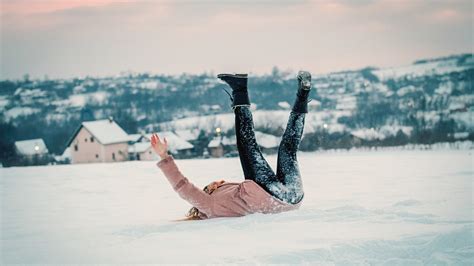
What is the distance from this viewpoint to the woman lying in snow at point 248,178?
376 cm

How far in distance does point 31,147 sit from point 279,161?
54.0 meters

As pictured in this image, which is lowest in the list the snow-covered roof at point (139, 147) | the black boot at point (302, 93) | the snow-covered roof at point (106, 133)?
the snow-covered roof at point (139, 147)

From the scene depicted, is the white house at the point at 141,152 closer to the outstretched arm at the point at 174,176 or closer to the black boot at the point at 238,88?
the black boot at the point at 238,88

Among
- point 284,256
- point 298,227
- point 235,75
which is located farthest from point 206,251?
point 235,75

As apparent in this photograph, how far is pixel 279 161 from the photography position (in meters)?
4.04

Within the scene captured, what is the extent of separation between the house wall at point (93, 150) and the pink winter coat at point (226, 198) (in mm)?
51125

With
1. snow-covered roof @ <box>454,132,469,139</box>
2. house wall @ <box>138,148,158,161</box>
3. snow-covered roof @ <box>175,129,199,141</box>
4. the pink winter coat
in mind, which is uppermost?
the pink winter coat

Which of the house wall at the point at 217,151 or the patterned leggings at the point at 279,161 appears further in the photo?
the house wall at the point at 217,151

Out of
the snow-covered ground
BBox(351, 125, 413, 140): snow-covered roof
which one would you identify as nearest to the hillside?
BBox(351, 125, 413, 140): snow-covered roof

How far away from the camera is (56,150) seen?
61.3 m

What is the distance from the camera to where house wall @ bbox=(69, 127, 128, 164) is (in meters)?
53.6

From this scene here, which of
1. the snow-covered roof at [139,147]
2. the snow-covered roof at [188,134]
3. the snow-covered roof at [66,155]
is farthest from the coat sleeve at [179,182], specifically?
the snow-covered roof at [188,134]

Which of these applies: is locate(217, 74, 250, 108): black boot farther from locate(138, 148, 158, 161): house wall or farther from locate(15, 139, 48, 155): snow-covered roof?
locate(138, 148, 158, 161): house wall

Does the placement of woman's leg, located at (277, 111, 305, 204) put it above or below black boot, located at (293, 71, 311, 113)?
below
